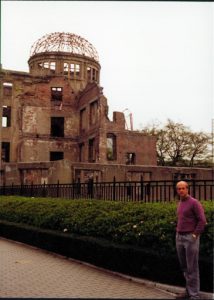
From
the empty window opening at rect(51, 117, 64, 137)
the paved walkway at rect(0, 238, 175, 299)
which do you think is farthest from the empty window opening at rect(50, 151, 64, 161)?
the paved walkway at rect(0, 238, 175, 299)

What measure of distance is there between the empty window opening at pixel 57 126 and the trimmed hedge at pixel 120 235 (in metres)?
34.4

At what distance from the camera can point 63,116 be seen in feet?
159

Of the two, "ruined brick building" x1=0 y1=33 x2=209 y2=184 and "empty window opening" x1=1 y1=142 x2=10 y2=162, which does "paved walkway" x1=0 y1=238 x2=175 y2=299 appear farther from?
"empty window opening" x1=1 y1=142 x2=10 y2=162

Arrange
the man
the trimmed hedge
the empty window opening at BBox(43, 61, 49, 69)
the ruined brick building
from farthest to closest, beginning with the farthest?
the empty window opening at BBox(43, 61, 49, 69) → the ruined brick building → the trimmed hedge → the man

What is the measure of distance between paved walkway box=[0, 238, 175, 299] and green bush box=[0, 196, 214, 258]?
90 centimetres

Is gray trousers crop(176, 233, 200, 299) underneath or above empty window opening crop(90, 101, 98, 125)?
underneath

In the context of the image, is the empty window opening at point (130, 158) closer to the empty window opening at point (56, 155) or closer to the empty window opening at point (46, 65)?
the empty window opening at point (56, 155)

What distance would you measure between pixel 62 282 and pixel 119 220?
7.96ft

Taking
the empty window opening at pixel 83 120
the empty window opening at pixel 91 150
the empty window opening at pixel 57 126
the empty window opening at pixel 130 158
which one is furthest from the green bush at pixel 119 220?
the empty window opening at pixel 57 126

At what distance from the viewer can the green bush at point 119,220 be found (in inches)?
342

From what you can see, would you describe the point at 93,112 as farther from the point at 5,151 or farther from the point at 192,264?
the point at 192,264

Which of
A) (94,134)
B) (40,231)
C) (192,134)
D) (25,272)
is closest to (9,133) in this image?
(94,134)

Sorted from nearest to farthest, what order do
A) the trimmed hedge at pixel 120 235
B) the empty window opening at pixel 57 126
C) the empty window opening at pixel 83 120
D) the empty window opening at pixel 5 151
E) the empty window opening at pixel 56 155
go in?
the trimmed hedge at pixel 120 235 < the empty window opening at pixel 5 151 < the empty window opening at pixel 83 120 < the empty window opening at pixel 56 155 < the empty window opening at pixel 57 126

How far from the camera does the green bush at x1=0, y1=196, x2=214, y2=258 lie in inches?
342
